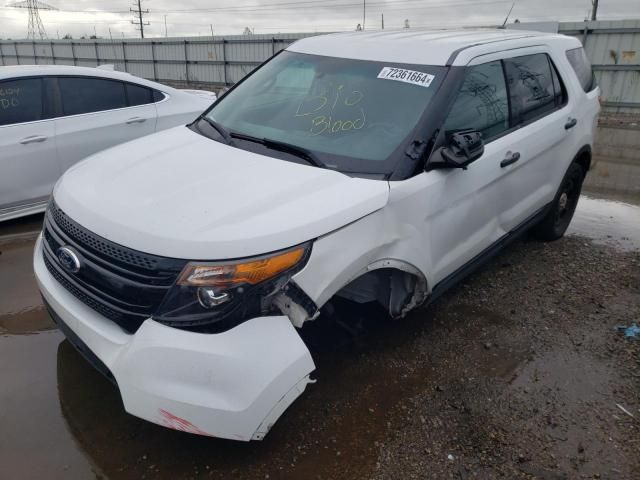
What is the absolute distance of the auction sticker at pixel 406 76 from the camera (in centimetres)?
295

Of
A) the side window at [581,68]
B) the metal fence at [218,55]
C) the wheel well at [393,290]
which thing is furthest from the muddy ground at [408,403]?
the metal fence at [218,55]

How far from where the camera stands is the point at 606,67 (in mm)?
12883

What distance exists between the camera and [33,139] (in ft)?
15.6

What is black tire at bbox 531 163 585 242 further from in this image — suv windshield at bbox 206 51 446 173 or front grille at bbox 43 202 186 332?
front grille at bbox 43 202 186 332

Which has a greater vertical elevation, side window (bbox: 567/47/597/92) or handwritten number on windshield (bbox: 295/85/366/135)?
side window (bbox: 567/47/597/92)

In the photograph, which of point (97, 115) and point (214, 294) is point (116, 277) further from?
point (97, 115)

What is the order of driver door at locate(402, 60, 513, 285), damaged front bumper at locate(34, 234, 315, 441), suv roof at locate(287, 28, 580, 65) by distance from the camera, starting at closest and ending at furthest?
1. damaged front bumper at locate(34, 234, 315, 441)
2. driver door at locate(402, 60, 513, 285)
3. suv roof at locate(287, 28, 580, 65)

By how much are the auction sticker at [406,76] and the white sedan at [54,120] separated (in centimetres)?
332

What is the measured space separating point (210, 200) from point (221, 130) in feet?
3.38

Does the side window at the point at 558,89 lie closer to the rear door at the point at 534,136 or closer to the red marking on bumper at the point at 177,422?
the rear door at the point at 534,136

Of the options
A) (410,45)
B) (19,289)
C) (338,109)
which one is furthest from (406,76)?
(19,289)

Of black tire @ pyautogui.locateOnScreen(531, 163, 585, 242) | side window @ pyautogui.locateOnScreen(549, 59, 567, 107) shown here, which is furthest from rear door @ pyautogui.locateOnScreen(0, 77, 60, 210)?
black tire @ pyautogui.locateOnScreen(531, 163, 585, 242)

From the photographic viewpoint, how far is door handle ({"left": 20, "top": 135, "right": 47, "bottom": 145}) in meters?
4.69

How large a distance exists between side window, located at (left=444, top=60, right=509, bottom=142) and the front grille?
1753 millimetres
